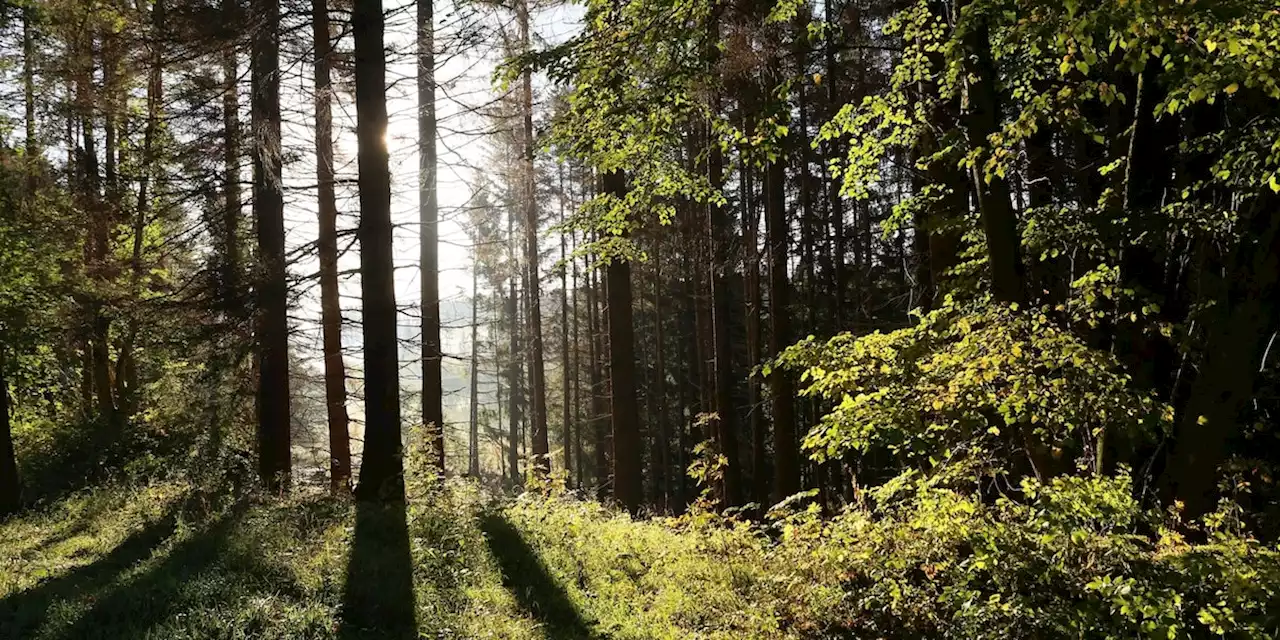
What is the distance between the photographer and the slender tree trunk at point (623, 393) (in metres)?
12.3

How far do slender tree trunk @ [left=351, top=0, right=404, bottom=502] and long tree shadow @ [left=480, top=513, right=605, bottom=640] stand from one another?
153cm

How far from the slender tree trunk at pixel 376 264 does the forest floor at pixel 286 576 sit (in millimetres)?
788

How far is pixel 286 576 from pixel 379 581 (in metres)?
0.73

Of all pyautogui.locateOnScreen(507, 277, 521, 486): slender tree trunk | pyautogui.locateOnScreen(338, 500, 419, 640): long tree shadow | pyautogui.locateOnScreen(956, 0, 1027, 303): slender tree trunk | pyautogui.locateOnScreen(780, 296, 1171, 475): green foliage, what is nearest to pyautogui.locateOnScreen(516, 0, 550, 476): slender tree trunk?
pyautogui.locateOnScreen(780, 296, 1171, 475): green foliage

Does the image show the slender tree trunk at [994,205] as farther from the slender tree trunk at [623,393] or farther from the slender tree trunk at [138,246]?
the slender tree trunk at [138,246]

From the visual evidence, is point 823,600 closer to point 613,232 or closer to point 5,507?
point 613,232

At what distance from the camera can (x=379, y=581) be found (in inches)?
229

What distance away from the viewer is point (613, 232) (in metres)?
5.88

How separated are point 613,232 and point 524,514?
13.5 ft

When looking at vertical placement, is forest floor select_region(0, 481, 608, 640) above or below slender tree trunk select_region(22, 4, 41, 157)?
below

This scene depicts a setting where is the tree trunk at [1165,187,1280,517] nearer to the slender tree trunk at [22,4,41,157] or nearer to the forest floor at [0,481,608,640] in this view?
the forest floor at [0,481,608,640]

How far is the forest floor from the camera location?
4.87 m

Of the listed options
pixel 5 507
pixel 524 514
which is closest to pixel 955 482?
pixel 524 514

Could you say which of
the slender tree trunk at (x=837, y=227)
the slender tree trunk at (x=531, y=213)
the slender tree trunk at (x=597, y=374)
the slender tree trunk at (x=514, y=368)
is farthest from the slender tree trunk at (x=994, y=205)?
the slender tree trunk at (x=514, y=368)
